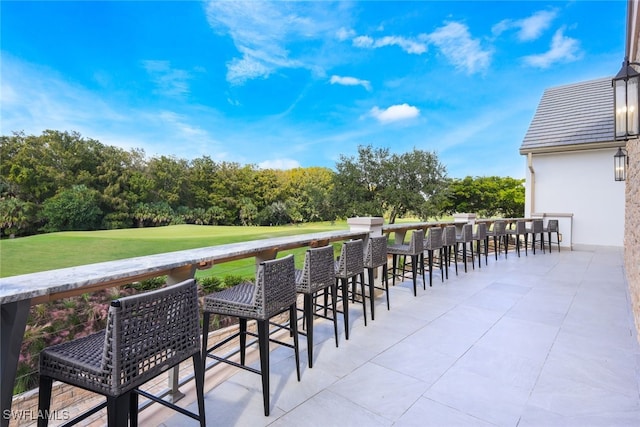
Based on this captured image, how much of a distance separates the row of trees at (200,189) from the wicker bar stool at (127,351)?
1235 centimetres

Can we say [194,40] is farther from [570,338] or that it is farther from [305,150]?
[570,338]

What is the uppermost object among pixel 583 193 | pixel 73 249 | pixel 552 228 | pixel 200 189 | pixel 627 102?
pixel 200 189

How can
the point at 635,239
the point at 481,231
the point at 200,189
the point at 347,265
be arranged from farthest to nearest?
the point at 200,189 → the point at 481,231 → the point at 635,239 → the point at 347,265

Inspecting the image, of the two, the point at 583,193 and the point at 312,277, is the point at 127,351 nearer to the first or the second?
the point at 312,277

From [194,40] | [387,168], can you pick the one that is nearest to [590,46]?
[387,168]

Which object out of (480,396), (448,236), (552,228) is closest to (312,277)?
(480,396)

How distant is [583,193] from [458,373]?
394 inches

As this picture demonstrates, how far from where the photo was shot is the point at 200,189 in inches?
984

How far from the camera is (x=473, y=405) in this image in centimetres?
197

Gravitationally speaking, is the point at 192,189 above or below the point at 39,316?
above

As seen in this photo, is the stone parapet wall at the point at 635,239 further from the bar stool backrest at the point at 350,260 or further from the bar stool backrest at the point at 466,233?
the bar stool backrest at the point at 350,260

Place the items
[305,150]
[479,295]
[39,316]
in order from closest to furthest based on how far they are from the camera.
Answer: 1. [39,316]
2. [479,295]
3. [305,150]

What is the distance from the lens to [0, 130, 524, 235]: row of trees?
554 inches

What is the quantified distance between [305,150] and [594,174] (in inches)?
986
